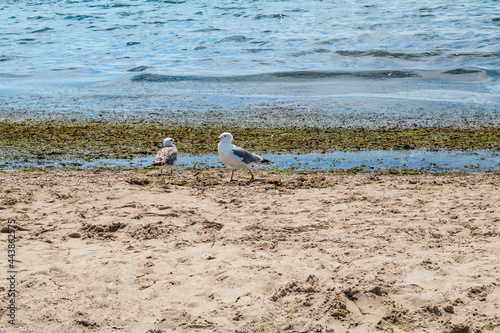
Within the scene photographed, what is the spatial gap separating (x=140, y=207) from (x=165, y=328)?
2.96 meters

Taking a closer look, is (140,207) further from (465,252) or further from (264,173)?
(465,252)

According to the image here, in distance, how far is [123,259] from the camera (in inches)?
214

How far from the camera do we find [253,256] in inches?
217

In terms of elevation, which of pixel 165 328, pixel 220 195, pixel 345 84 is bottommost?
pixel 345 84

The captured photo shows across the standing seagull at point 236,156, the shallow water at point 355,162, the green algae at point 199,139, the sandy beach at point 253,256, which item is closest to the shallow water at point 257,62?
the green algae at point 199,139

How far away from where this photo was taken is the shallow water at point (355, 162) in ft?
32.3

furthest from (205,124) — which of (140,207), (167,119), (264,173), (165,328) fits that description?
(165,328)

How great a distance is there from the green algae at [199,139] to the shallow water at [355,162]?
1.20ft

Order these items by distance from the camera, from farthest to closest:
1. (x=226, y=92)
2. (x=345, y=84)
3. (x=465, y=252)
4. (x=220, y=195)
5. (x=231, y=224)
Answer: (x=345, y=84) < (x=226, y=92) < (x=220, y=195) < (x=231, y=224) < (x=465, y=252)

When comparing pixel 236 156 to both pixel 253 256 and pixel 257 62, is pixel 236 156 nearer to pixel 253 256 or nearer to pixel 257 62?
pixel 253 256

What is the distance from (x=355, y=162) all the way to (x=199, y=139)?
356 centimetres

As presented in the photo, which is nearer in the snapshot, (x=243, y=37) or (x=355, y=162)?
(x=355, y=162)

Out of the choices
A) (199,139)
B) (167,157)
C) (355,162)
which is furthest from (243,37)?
(167,157)

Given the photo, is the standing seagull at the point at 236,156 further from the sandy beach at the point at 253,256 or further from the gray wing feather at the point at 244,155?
the sandy beach at the point at 253,256
